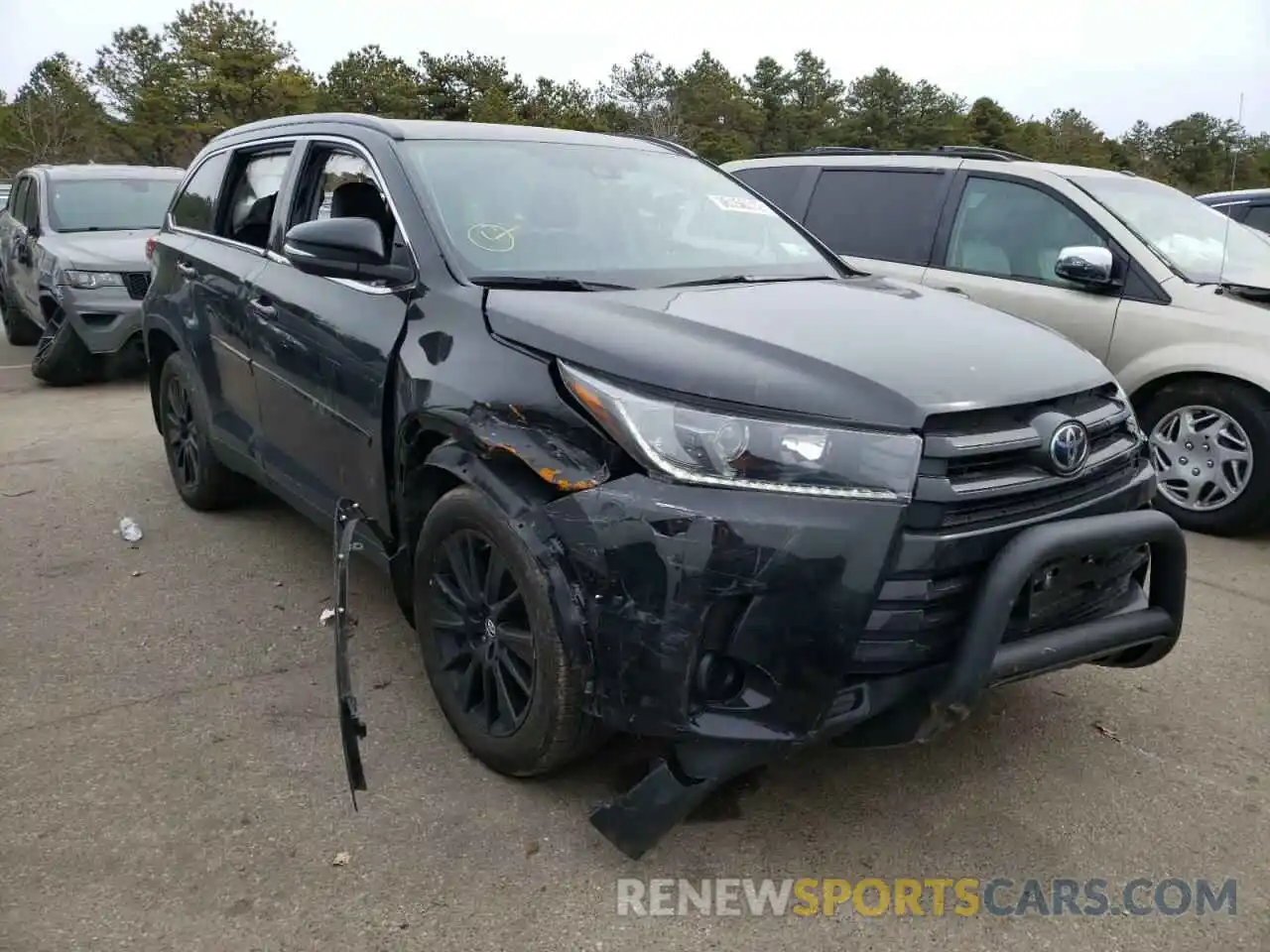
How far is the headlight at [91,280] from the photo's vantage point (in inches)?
327

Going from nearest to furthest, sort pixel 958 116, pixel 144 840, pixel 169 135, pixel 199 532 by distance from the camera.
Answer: pixel 144 840
pixel 199 532
pixel 169 135
pixel 958 116

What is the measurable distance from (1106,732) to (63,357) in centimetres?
826

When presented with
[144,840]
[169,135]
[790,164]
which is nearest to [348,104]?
[169,135]

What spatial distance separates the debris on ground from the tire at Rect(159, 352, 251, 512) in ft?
12.2

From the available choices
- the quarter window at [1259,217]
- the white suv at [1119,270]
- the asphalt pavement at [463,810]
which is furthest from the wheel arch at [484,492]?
the quarter window at [1259,217]

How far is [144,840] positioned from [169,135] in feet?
170

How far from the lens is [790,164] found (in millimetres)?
6781

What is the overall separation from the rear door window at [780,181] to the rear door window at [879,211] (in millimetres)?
164

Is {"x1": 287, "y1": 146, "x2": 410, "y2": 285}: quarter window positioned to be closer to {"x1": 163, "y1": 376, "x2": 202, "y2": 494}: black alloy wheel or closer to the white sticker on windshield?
the white sticker on windshield

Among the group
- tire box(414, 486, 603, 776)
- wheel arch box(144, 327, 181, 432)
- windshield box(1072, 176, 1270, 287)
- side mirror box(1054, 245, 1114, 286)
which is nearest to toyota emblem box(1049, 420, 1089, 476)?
tire box(414, 486, 603, 776)

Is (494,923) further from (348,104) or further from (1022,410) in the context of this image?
(348,104)

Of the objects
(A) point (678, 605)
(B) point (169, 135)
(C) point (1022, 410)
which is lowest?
(A) point (678, 605)

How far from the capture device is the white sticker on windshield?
12.8ft

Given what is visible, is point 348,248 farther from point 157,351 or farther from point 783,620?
point 157,351
